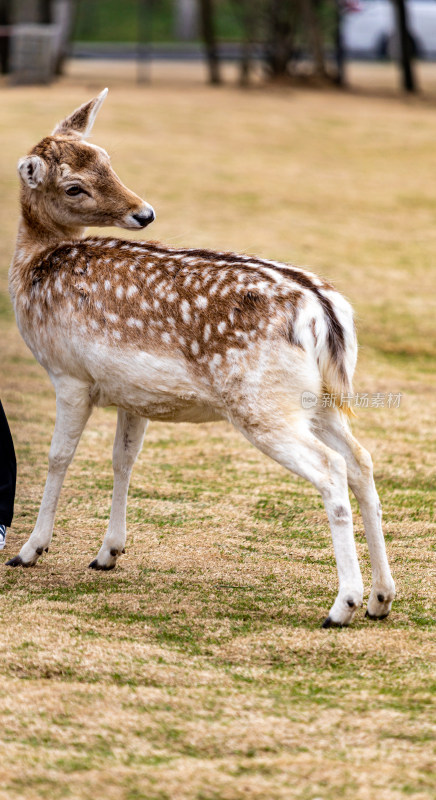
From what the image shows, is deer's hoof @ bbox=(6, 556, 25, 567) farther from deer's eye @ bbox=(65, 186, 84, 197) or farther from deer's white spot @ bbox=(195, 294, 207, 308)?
deer's eye @ bbox=(65, 186, 84, 197)

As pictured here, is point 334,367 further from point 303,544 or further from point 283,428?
point 303,544

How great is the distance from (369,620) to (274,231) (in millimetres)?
10416

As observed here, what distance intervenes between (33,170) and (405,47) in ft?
66.5

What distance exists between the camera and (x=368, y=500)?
15.3 ft

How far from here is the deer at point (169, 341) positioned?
4488 millimetres

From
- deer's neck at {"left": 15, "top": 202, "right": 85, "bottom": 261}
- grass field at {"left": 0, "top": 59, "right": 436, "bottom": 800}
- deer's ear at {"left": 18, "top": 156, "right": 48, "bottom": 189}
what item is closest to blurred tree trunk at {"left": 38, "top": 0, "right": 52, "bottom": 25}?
grass field at {"left": 0, "top": 59, "right": 436, "bottom": 800}

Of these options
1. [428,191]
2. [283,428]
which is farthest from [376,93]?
[283,428]

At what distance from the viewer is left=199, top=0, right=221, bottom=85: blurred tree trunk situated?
22828mm

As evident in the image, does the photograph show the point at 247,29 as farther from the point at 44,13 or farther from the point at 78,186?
the point at 78,186

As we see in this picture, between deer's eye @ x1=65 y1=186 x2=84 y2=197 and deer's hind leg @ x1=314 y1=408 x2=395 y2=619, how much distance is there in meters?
1.67

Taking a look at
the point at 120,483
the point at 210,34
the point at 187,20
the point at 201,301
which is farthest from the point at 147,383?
the point at 187,20

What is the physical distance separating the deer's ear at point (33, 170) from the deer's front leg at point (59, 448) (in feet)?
3.28

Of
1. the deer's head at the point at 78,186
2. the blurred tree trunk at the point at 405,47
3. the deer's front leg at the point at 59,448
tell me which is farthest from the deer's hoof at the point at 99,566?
the blurred tree trunk at the point at 405,47

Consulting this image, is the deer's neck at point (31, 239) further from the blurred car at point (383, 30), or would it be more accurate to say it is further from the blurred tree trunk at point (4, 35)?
the blurred car at point (383, 30)
